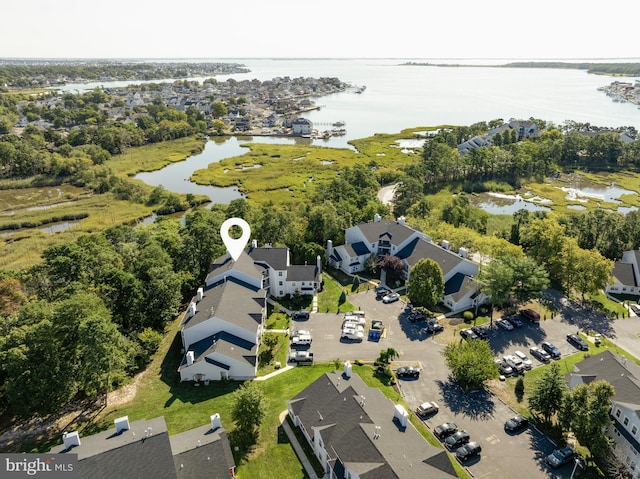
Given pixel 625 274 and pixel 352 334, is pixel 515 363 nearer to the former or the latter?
pixel 352 334

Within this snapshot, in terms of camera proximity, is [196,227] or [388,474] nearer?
[388,474]

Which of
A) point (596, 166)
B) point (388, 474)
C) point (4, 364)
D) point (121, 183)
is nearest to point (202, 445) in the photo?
point (388, 474)

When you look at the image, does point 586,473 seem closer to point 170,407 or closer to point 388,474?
point 388,474

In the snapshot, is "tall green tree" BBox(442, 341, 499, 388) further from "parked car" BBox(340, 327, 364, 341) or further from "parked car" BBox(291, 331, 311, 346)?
"parked car" BBox(291, 331, 311, 346)

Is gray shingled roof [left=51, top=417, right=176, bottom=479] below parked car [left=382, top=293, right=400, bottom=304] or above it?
above

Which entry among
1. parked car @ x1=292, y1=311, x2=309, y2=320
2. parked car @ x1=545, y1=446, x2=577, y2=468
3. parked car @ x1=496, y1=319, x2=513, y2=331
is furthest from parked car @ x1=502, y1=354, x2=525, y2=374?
parked car @ x1=292, y1=311, x2=309, y2=320

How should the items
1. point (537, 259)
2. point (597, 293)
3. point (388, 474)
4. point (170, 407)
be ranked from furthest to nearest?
point (537, 259) → point (597, 293) → point (170, 407) → point (388, 474)
